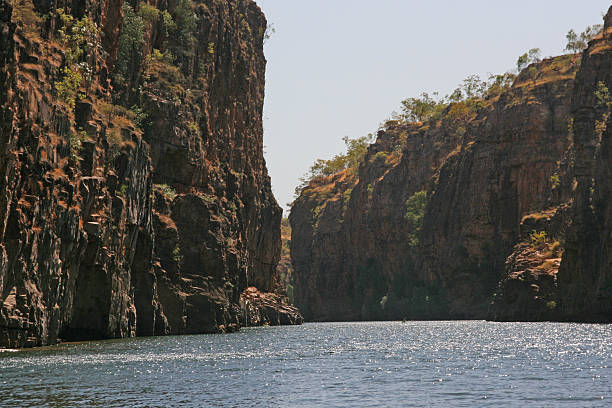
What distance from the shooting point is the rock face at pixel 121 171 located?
46812mm

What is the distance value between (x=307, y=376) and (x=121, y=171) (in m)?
35.1

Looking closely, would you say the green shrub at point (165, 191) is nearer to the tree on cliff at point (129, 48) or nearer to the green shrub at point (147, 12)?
the tree on cliff at point (129, 48)

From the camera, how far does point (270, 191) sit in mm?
133500

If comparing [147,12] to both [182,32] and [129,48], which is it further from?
[129,48]

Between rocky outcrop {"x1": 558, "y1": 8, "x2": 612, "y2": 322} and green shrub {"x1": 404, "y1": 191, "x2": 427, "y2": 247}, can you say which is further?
green shrub {"x1": 404, "y1": 191, "x2": 427, "y2": 247}

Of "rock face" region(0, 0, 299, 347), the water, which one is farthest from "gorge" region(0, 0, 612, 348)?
the water

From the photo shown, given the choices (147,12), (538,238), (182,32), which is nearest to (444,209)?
(538,238)

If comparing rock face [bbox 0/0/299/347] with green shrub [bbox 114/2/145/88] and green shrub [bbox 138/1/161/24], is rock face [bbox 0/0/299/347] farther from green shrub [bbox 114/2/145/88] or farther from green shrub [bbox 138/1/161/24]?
green shrub [bbox 138/1/161/24]

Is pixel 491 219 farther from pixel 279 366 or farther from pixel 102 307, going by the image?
pixel 279 366

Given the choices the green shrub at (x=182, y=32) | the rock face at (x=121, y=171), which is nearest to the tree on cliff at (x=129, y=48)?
the rock face at (x=121, y=171)

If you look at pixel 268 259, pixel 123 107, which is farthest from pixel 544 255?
pixel 123 107

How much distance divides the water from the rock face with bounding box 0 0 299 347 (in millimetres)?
6390

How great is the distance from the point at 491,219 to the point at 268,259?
141 feet

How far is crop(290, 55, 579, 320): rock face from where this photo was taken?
5423 inches
